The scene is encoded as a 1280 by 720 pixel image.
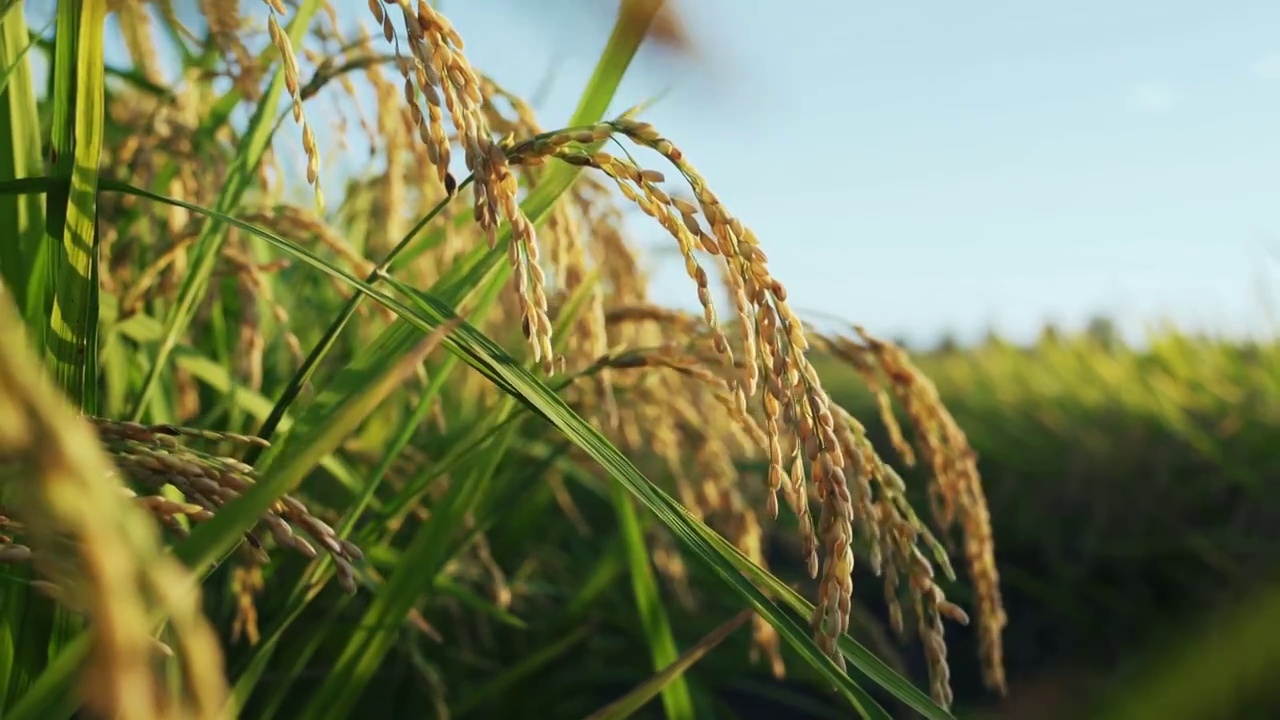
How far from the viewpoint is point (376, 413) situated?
2.48m

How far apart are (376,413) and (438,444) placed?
18 cm

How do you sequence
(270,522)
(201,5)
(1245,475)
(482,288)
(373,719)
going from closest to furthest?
(270,522) < (482,288) < (201,5) < (373,719) < (1245,475)

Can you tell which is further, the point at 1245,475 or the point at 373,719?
the point at 1245,475

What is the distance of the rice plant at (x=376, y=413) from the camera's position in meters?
Result: 0.76

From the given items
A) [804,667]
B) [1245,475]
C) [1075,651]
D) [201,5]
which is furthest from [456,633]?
[1245,475]

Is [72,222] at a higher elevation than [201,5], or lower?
lower

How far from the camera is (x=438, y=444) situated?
240 centimetres

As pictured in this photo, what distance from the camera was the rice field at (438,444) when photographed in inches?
33.6

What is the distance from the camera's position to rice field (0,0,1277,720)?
2.80 feet

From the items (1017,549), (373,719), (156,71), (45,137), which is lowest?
(373,719)

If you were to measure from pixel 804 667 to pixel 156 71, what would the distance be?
75.7 inches

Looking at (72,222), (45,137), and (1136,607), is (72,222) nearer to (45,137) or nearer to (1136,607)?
(45,137)

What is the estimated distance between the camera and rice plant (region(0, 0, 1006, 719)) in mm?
755

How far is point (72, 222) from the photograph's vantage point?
109 centimetres
